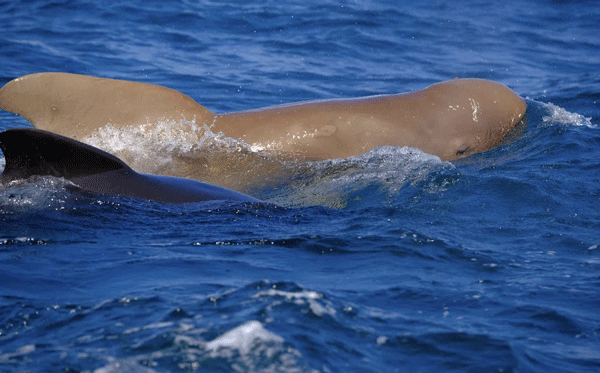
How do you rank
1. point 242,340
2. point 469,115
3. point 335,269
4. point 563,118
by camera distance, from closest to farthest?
1. point 242,340
2. point 335,269
3. point 469,115
4. point 563,118

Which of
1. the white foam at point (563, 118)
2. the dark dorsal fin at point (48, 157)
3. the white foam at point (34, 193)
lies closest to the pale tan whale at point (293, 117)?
the white foam at point (563, 118)

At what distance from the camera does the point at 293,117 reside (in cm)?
835

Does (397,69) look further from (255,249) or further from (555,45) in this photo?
(255,249)

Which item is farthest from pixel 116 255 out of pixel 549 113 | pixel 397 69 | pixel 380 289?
pixel 397 69

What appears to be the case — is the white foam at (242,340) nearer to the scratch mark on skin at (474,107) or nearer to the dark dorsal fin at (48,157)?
the dark dorsal fin at (48,157)

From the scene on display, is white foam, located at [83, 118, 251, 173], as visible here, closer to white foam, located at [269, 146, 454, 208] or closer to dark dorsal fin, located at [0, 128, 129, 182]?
white foam, located at [269, 146, 454, 208]

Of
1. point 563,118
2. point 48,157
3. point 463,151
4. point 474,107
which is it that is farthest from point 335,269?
point 563,118

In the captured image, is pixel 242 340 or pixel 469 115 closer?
pixel 242 340

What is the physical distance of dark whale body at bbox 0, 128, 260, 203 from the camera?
17.4 feet

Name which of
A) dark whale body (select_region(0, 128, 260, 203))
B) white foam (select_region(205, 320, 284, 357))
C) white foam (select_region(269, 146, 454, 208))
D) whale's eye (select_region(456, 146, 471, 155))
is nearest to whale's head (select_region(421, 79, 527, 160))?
whale's eye (select_region(456, 146, 471, 155))

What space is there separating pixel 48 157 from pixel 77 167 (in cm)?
21

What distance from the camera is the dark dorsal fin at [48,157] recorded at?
527cm

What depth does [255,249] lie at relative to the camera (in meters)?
5.19

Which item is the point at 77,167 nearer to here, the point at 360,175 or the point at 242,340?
the point at 242,340
